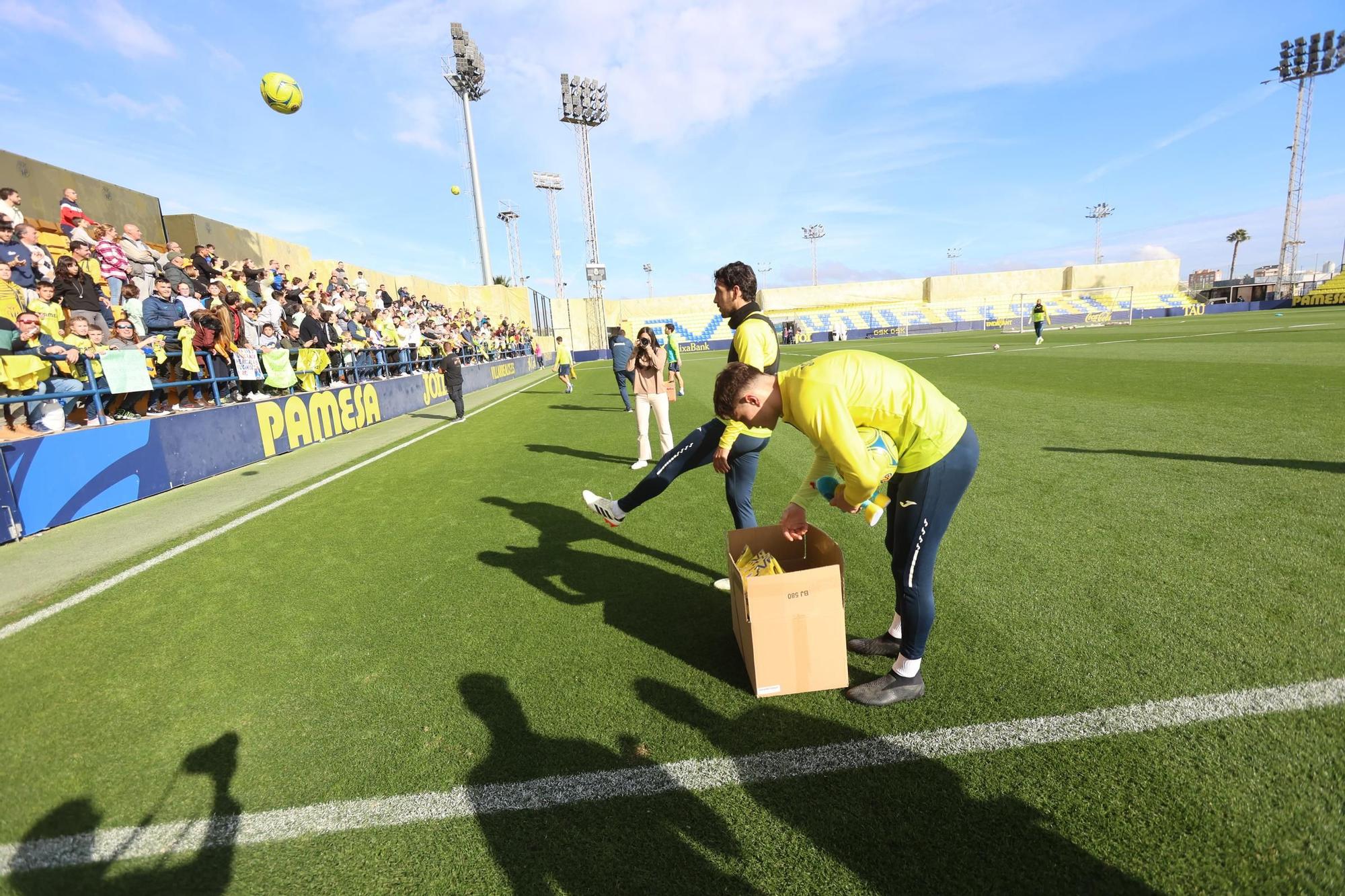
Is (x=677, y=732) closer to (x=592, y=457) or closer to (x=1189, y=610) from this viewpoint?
(x=1189, y=610)

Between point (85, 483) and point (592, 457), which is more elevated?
point (85, 483)

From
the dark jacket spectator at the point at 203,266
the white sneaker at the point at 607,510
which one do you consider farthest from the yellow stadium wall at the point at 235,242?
the white sneaker at the point at 607,510

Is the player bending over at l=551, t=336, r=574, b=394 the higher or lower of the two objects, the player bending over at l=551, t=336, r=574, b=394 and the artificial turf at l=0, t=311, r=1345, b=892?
the higher

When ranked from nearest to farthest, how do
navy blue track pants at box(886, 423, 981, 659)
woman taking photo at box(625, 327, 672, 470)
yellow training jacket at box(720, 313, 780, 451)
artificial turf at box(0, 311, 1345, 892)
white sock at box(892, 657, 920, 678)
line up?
artificial turf at box(0, 311, 1345, 892), navy blue track pants at box(886, 423, 981, 659), white sock at box(892, 657, 920, 678), yellow training jacket at box(720, 313, 780, 451), woman taking photo at box(625, 327, 672, 470)

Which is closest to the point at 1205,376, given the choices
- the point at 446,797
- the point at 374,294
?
the point at 446,797

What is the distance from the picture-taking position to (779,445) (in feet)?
29.4

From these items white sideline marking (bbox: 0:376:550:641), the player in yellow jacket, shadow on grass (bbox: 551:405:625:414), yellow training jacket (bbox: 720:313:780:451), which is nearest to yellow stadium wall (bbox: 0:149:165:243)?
white sideline marking (bbox: 0:376:550:641)

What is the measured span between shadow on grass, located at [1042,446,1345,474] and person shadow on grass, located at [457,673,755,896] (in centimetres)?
689

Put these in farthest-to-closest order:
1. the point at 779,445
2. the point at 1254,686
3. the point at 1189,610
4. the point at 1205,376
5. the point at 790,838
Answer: the point at 1205,376 → the point at 779,445 → the point at 1189,610 → the point at 1254,686 → the point at 790,838

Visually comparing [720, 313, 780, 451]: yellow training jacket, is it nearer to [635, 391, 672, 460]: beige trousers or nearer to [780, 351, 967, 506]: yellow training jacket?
[780, 351, 967, 506]: yellow training jacket

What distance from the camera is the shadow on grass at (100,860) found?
6.66ft

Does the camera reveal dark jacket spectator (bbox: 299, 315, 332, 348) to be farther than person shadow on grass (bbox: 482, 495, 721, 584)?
Yes

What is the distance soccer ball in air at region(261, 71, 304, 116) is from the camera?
40.5ft

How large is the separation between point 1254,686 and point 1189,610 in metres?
0.79
